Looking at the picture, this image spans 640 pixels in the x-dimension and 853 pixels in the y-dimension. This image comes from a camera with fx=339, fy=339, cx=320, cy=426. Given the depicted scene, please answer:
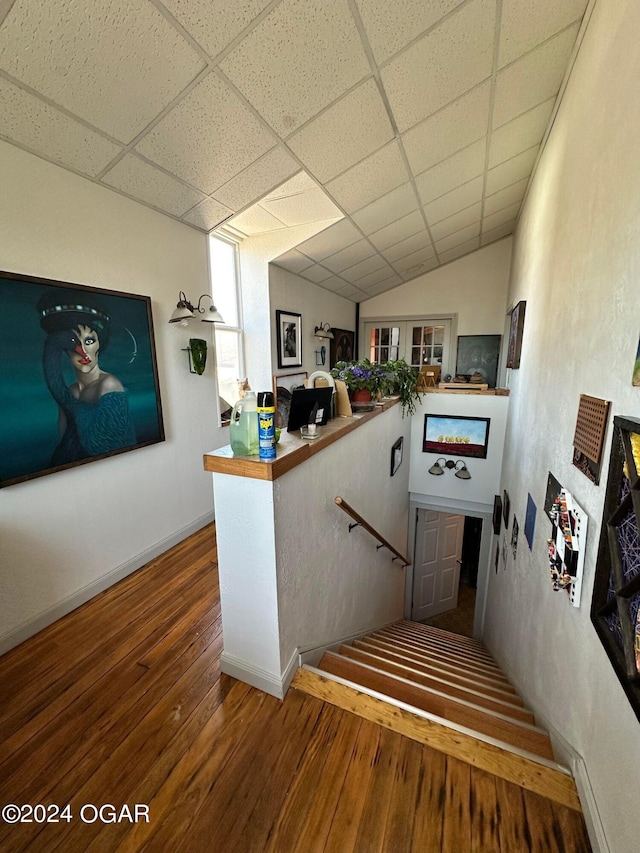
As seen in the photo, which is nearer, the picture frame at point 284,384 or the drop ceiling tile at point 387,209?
the drop ceiling tile at point 387,209

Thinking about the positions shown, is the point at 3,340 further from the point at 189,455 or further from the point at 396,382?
the point at 396,382

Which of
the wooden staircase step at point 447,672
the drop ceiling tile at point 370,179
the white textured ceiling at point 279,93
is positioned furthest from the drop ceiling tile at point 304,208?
the wooden staircase step at point 447,672

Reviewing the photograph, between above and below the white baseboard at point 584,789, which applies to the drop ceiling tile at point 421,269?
above

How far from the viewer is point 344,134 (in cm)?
194

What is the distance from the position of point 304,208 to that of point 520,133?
1588 mm

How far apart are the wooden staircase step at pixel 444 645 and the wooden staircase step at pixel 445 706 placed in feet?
4.23

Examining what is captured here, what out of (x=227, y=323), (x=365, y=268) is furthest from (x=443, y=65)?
(x=365, y=268)

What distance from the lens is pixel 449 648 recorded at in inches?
120

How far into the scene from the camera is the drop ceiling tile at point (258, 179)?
202 centimetres

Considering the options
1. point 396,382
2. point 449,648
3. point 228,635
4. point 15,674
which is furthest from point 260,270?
point 449,648

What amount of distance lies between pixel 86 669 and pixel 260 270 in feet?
10.6

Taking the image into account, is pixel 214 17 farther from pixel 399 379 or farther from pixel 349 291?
pixel 349 291

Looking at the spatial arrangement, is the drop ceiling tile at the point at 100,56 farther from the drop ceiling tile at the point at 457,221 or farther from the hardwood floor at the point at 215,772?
the drop ceiling tile at the point at 457,221

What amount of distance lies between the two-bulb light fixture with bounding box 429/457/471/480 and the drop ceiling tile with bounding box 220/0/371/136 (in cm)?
335
